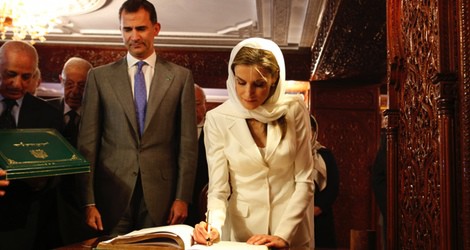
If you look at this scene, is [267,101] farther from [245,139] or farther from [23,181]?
[23,181]

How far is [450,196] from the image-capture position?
4.10 ft

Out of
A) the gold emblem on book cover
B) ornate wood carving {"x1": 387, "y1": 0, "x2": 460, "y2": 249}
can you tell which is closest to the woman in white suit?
ornate wood carving {"x1": 387, "y1": 0, "x2": 460, "y2": 249}

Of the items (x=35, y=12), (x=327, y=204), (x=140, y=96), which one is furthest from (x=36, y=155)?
(x=35, y=12)

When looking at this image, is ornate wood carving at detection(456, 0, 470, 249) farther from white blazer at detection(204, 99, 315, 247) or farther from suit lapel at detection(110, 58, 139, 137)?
suit lapel at detection(110, 58, 139, 137)

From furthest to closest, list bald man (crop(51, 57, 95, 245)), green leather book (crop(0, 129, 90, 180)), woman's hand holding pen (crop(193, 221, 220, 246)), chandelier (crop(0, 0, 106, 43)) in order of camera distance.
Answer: chandelier (crop(0, 0, 106, 43))
bald man (crop(51, 57, 95, 245))
green leather book (crop(0, 129, 90, 180))
woman's hand holding pen (crop(193, 221, 220, 246))

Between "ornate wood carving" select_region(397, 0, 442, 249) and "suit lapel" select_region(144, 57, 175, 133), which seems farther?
"suit lapel" select_region(144, 57, 175, 133)

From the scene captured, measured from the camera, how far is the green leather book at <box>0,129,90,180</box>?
1.73 m

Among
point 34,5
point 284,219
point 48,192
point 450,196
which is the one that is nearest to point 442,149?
point 450,196

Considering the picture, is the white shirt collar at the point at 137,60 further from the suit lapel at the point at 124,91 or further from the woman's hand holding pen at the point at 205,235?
the woman's hand holding pen at the point at 205,235

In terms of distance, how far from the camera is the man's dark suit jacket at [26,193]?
2.06 meters

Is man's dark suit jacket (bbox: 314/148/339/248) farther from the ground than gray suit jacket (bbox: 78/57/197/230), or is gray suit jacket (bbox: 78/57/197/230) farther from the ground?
gray suit jacket (bbox: 78/57/197/230)

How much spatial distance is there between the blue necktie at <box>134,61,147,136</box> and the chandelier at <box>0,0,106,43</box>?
3647 millimetres

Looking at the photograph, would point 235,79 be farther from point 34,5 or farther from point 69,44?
point 69,44

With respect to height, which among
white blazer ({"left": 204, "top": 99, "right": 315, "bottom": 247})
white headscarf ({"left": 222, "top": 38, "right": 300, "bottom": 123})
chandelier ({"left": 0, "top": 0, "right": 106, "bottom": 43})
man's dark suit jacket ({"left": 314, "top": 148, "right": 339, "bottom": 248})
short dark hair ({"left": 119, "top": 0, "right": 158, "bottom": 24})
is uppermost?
chandelier ({"left": 0, "top": 0, "right": 106, "bottom": 43})
